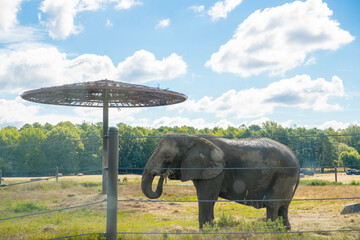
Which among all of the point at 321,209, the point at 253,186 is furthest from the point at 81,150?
the point at 321,209

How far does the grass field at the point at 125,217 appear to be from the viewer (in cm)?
654

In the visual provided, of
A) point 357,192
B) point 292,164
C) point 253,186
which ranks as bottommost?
point 357,192

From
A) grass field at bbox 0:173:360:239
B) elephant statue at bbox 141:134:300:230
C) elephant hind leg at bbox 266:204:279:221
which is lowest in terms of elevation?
grass field at bbox 0:173:360:239

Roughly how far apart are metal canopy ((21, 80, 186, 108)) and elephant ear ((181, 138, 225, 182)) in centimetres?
857

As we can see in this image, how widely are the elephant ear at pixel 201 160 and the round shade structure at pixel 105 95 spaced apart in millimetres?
7313

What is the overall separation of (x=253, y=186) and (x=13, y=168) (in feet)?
22.7

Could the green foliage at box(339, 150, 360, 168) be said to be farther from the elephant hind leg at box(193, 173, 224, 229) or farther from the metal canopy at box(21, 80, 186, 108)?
the metal canopy at box(21, 80, 186, 108)

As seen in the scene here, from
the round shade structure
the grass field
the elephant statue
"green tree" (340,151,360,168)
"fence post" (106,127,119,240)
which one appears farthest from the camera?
the round shade structure

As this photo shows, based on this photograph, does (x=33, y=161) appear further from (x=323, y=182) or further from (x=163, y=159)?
(x=323, y=182)

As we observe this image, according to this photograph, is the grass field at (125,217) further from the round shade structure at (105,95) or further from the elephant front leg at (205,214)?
the round shade structure at (105,95)

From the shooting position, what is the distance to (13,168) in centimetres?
1020

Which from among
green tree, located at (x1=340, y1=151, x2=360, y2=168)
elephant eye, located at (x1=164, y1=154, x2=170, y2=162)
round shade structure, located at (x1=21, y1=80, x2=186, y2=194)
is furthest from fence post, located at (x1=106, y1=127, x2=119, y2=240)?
round shade structure, located at (x1=21, y1=80, x2=186, y2=194)

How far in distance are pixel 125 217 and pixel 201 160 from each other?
576cm

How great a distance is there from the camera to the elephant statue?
7488mm
